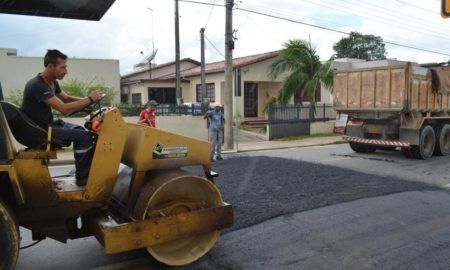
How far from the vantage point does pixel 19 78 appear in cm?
2470

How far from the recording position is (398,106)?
12.0 m

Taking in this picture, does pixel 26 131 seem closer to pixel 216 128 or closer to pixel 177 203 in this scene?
pixel 177 203

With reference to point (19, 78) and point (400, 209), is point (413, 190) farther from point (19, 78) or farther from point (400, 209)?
point (19, 78)

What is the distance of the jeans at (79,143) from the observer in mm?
3848

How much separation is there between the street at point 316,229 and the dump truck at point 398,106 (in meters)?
3.78

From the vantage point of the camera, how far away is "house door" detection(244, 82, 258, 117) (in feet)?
83.1

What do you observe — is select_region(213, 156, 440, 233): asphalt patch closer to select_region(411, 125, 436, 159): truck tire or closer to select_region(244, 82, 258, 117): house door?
select_region(411, 125, 436, 159): truck tire

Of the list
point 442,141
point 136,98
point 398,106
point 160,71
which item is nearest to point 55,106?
point 398,106

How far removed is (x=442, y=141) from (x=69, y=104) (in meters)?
12.4

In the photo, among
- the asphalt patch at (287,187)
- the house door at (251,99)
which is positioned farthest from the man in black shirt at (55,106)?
the house door at (251,99)

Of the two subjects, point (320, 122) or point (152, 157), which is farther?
point (320, 122)

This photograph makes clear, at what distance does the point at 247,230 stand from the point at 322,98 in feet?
76.4

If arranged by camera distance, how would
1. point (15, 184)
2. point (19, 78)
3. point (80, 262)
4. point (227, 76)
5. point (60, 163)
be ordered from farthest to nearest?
point (19, 78)
point (227, 76)
point (60, 163)
point (80, 262)
point (15, 184)

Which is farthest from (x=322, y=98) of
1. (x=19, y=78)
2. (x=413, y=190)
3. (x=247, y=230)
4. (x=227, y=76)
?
(x=247, y=230)
